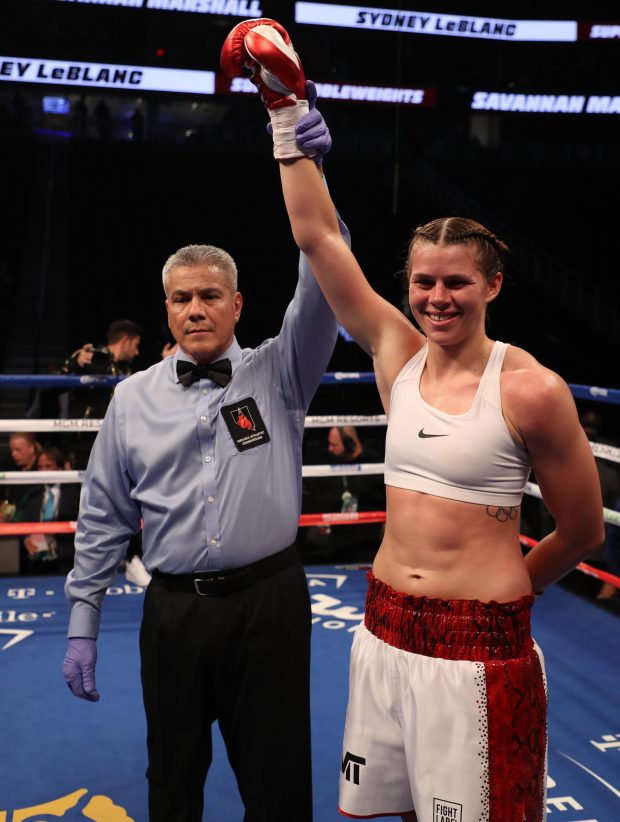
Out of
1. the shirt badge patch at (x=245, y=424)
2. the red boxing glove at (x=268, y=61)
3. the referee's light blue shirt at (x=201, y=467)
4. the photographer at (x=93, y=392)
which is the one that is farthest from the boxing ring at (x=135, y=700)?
the red boxing glove at (x=268, y=61)

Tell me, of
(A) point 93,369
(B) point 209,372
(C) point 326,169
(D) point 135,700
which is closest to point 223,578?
(B) point 209,372

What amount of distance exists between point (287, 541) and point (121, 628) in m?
2.01

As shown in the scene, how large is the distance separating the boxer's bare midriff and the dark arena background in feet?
8.68

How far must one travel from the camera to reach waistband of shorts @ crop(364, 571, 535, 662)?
1671 millimetres

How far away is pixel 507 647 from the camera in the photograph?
66.8 inches

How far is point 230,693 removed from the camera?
6.49 feet

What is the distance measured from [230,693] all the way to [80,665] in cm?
38

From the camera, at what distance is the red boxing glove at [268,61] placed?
1756 mm

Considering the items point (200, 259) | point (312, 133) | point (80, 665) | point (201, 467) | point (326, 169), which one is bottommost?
point (80, 665)

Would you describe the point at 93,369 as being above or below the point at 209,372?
above

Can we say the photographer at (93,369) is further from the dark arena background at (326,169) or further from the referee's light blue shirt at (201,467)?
the referee's light blue shirt at (201,467)

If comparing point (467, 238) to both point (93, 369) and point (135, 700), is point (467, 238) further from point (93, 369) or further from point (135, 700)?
point (93, 369)

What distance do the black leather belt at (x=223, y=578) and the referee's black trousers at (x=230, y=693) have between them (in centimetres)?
1

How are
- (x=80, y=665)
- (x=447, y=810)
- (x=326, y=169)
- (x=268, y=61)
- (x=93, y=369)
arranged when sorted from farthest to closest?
(x=326, y=169) < (x=93, y=369) < (x=80, y=665) < (x=268, y=61) < (x=447, y=810)
